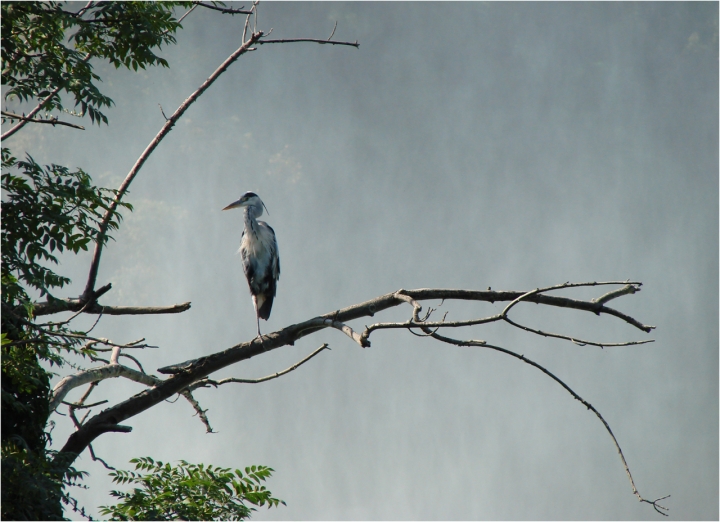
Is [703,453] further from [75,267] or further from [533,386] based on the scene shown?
[75,267]

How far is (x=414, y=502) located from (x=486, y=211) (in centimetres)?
781

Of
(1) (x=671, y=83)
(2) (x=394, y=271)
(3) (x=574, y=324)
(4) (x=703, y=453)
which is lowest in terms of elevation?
(4) (x=703, y=453)

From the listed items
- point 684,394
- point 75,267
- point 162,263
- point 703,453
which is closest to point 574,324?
point 684,394

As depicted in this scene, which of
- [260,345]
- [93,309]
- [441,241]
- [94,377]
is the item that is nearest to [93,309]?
[93,309]

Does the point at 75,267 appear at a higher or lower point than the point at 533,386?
higher

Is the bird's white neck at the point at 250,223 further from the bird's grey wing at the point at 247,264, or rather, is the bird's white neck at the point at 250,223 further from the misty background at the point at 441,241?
the misty background at the point at 441,241

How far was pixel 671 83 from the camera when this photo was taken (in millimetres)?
16391

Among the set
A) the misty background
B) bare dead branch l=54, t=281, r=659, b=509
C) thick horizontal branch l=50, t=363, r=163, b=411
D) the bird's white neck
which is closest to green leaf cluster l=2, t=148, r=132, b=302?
bare dead branch l=54, t=281, r=659, b=509

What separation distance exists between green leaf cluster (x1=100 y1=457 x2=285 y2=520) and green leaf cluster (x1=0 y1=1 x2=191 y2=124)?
1.33 meters

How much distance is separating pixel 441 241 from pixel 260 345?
14.6m

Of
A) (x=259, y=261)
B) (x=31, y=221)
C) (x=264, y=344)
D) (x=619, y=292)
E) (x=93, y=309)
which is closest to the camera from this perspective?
(x=31, y=221)

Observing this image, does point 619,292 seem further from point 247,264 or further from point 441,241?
point 441,241

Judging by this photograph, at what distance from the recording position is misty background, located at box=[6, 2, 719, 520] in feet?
49.3

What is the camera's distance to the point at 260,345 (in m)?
2.17
